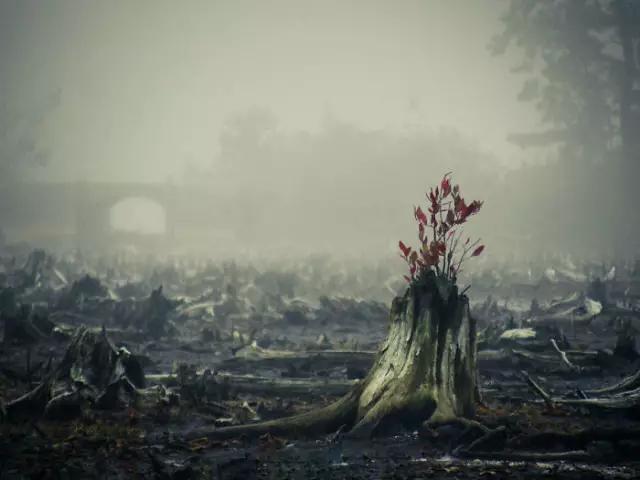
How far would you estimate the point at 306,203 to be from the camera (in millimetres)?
51031

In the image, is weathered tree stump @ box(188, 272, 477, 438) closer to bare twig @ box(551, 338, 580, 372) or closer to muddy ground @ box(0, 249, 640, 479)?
muddy ground @ box(0, 249, 640, 479)

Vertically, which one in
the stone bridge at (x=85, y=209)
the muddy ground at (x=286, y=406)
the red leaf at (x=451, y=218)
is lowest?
the muddy ground at (x=286, y=406)

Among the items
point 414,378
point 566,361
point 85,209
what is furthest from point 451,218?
point 85,209

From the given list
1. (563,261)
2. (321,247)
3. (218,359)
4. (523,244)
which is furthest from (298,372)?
(321,247)

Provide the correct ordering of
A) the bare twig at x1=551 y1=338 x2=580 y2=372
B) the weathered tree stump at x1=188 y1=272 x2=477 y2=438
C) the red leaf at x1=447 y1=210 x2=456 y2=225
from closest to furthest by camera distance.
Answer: the weathered tree stump at x1=188 y1=272 x2=477 y2=438, the red leaf at x1=447 y1=210 x2=456 y2=225, the bare twig at x1=551 y1=338 x2=580 y2=372

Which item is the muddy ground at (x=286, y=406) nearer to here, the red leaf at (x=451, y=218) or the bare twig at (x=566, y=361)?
the bare twig at (x=566, y=361)

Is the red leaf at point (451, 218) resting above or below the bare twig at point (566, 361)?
above

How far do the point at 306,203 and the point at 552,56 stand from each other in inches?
849

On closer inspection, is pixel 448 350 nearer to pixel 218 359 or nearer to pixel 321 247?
pixel 218 359

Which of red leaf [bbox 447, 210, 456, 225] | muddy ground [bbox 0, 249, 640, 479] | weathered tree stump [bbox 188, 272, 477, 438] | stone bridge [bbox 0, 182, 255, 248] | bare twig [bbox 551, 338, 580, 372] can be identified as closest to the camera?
muddy ground [bbox 0, 249, 640, 479]

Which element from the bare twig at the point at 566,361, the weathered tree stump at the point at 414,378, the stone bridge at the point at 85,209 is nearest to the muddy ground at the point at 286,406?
the bare twig at the point at 566,361

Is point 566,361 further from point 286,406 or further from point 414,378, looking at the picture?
point 286,406

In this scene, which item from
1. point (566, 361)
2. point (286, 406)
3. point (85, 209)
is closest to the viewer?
point (286, 406)

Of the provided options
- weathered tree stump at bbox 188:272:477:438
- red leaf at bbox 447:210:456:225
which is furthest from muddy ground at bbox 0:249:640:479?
red leaf at bbox 447:210:456:225
